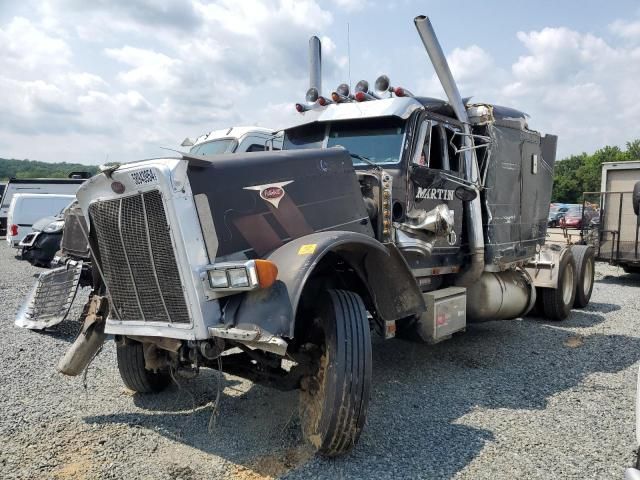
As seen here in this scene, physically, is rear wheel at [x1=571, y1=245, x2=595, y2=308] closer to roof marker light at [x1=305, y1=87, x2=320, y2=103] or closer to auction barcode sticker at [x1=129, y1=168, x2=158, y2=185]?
roof marker light at [x1=305, y1=87, x2=320, y2=103]

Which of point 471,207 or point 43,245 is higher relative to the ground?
point 471,207

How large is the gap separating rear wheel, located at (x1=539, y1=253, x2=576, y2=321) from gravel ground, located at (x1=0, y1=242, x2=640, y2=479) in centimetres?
153

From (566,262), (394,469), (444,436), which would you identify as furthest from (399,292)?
(566,262)

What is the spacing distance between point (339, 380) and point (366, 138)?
2809 millimetres

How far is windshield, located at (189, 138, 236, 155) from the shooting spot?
37.4 feet

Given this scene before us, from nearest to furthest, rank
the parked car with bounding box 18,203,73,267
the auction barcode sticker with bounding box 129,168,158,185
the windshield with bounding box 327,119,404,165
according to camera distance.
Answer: the auction barcode sticker with bounding box 129,168,158,185 < the windshield with bounding box 327,119,404,165 < the parked car with bounding box 18,203,73,267

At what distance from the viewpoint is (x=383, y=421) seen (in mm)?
4270

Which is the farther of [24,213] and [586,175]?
[586,175]

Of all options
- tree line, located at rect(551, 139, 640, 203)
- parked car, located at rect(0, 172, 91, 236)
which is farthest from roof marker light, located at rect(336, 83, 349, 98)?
tree line, located at rect(551, 139, 640, 203)

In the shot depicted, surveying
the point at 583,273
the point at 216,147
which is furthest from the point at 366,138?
the point at 216,147

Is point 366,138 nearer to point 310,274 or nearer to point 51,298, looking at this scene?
point 310,274

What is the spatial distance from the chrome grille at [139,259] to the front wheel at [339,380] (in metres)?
0.91

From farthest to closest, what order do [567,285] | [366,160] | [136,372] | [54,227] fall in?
[54,227] < [567,285] < [366,160] < [136,372]

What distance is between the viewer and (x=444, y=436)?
13.1ft
